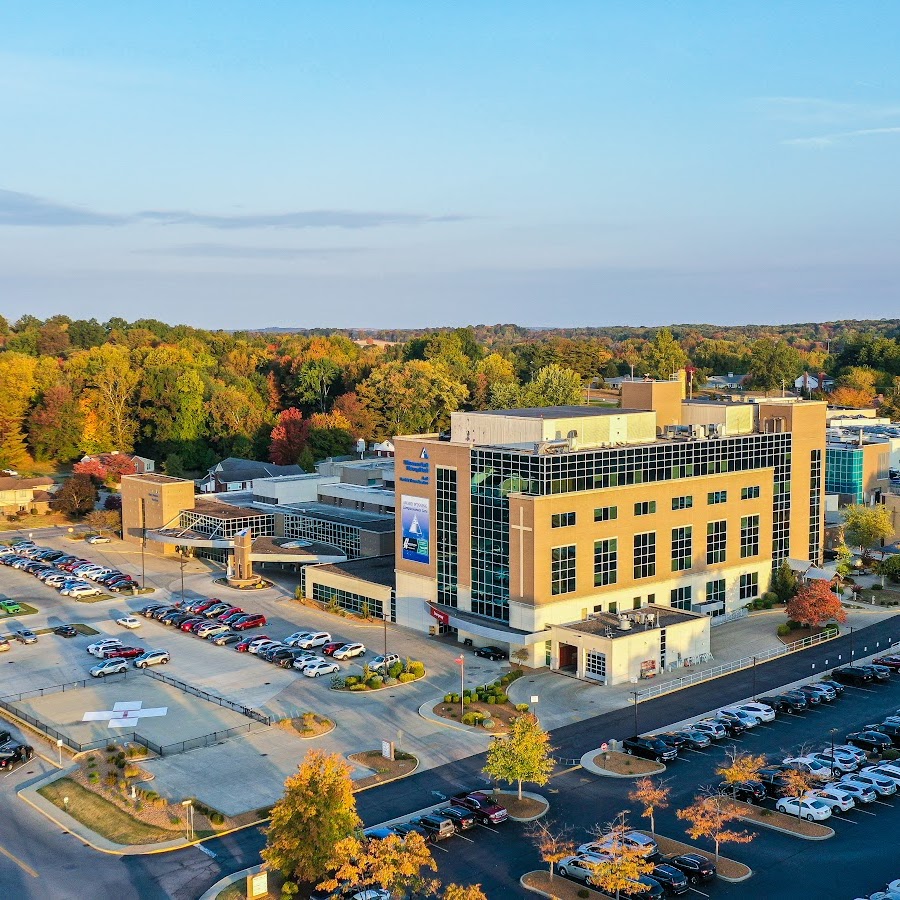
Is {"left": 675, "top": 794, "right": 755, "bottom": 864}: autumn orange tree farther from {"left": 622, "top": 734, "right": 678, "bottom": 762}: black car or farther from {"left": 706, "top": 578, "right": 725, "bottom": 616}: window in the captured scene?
{"left": 706, "top": 578, "right": 725, "bottom": 616}: window

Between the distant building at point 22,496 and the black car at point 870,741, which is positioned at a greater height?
the distant building at point 22,496

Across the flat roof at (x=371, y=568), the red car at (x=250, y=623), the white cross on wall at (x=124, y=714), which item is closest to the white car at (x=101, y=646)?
the red car at (x=250, y=623)

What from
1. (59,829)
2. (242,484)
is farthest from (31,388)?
(59,829)

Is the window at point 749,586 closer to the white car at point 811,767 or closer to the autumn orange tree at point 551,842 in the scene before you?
the white car at point 811,767

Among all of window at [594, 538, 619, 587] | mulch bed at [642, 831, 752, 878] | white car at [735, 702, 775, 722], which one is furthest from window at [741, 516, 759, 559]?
mulch bed at [642, 831, 752, 878]

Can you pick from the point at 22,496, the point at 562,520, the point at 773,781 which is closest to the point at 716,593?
the point at 562,520

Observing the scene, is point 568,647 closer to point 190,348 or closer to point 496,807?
point 496,807

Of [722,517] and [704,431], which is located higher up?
[704,431]
